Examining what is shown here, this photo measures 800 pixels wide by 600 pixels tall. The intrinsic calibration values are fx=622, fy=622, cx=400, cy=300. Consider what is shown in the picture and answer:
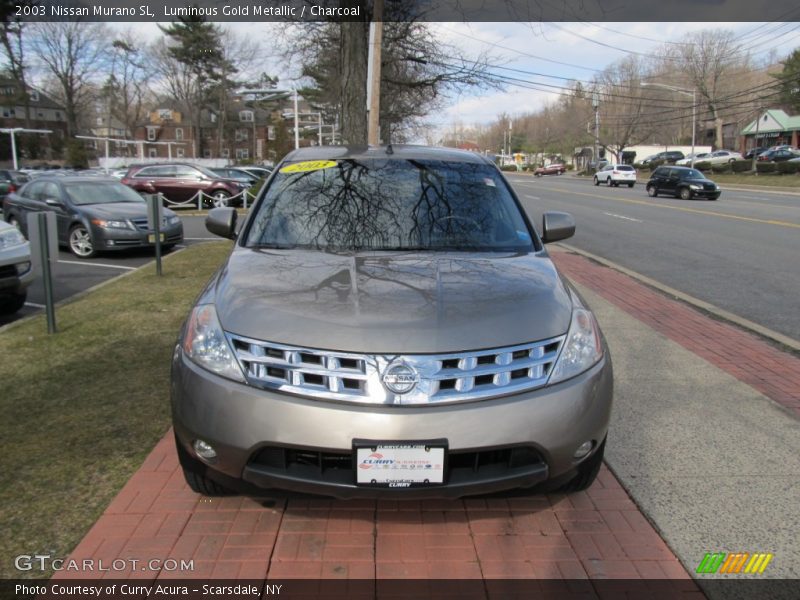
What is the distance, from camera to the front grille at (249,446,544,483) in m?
2.43

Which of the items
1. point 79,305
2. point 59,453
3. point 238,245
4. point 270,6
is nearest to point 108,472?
point 59,453

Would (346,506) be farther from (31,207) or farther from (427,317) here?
(31,207)

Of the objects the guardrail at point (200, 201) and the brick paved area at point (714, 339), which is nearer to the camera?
the brick paved area at point (714, 339)

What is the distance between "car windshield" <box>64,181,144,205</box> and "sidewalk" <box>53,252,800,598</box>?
10161 mm

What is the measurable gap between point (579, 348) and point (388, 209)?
1.55 m

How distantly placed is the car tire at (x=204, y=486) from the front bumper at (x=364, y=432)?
0.27 meters

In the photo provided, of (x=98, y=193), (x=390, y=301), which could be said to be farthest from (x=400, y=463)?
(x=98, y=193)

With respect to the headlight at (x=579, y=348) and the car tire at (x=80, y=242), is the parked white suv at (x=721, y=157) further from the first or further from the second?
the headlight at (x=579, y=348)

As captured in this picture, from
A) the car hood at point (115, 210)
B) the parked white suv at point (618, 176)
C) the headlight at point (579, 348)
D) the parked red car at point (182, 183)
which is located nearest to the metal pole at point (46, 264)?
the headlight at point (579, 348)

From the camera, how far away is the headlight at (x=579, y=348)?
261 cm

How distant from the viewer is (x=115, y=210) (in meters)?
11.6

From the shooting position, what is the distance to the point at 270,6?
1484 centimetres

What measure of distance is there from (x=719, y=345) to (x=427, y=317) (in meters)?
4.32

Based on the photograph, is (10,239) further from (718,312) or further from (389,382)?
(718,312)
